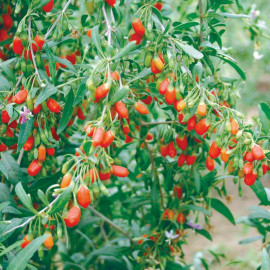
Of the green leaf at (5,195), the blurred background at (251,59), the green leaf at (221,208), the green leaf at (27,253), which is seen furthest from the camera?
the blurred background at (251,59)

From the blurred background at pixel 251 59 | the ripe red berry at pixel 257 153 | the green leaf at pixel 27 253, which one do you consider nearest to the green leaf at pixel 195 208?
the ripe red berry at pixel 257 153

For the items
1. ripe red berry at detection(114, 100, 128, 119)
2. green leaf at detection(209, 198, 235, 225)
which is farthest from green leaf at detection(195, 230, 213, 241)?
ripe red berry at detection(114, 100, 128, 119)

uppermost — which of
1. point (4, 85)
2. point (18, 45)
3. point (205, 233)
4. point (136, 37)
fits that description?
point (136, 37)

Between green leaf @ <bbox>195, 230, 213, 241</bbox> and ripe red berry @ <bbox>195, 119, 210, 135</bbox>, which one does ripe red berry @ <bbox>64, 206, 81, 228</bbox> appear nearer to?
ripe red berry @ <bbox>195, 119, 210, 135</bbox>

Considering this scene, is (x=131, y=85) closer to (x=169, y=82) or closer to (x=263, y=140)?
(x=169, y=82)

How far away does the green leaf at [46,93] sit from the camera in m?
1.81

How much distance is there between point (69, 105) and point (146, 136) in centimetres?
68

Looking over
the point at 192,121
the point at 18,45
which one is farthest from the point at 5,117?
the point at 192,121

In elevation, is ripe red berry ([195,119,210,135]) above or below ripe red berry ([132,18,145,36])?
below

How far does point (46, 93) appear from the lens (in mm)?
1851

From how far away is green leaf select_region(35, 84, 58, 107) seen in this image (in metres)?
1.81

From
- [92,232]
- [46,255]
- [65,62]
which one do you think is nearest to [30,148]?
[65,62]

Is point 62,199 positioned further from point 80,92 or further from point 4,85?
point 4,85

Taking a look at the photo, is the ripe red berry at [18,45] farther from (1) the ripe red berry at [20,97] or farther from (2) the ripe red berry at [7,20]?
(2) the ripe red berry at [7,20]
